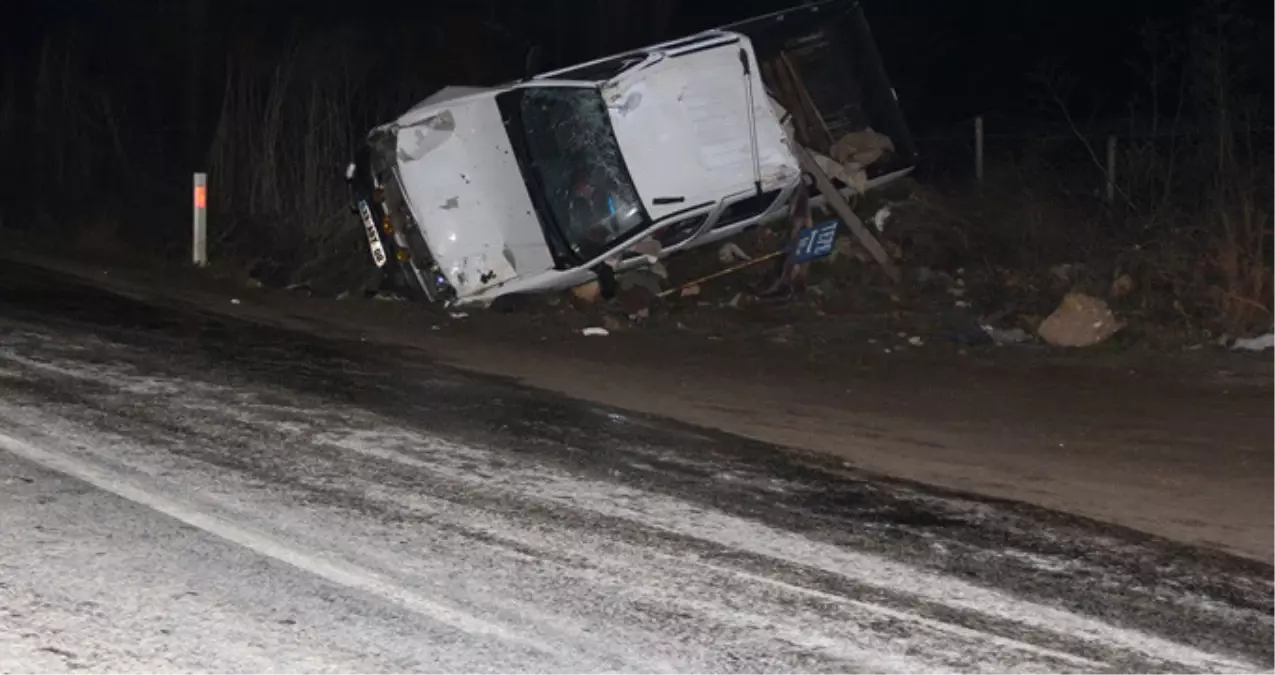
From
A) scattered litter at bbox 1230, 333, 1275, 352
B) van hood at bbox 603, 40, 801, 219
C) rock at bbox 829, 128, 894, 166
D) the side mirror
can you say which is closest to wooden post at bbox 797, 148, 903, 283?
rock at bbox 829, 128, 894, 166

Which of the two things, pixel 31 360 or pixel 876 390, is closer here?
pixel 31 360

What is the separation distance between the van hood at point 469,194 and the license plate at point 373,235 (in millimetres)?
552

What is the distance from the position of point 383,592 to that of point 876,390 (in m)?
5.50

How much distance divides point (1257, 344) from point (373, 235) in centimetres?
765

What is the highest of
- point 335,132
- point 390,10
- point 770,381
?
point 390,10

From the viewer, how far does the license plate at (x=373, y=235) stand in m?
12.5

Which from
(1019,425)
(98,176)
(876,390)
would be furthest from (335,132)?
(1019,425)

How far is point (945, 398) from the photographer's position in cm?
960

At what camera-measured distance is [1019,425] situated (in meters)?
8.80

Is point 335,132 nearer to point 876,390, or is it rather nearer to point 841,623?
point 876,390

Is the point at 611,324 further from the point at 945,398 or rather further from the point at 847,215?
the point at 945,398

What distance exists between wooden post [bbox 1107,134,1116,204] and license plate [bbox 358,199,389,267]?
7451mm

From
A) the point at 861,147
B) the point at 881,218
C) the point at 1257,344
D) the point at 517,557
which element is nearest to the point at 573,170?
the point at 861,147

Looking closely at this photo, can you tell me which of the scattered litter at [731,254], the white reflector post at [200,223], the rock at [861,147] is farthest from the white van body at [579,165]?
the white reflector post at [200,223]
